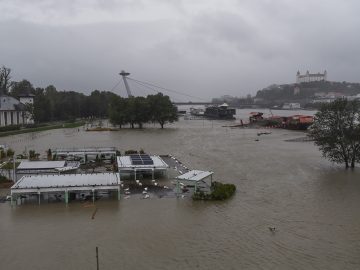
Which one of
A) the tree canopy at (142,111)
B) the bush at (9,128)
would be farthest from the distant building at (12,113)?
the tree canopy at (142,111)

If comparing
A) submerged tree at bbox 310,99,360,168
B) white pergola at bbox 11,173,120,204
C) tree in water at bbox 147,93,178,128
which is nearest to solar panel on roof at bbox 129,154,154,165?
white pergola at bbox 11,173,120,204

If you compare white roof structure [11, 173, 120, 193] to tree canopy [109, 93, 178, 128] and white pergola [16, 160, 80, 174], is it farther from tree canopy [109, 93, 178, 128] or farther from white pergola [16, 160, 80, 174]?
tree canopy [109, 93, 178, 128]

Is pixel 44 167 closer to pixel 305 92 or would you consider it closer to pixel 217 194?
pixel 217 194

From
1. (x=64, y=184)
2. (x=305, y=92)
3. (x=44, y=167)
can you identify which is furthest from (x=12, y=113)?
(x=305, y=92)

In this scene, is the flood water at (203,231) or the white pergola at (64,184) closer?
the flood water at (203,231)

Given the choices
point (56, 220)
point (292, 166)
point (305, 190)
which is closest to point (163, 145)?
point (292, 166)

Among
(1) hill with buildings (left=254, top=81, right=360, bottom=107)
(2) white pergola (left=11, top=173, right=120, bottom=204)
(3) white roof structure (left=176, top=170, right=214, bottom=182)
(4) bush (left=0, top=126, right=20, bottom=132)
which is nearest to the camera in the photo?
(2) white pergola (left=11, top=173, right=120, bottom=204)

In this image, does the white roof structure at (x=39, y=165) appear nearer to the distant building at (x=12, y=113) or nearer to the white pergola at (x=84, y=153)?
the white pergola at (x=84, y=153)

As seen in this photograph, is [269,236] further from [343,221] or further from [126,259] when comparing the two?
[126,259]
